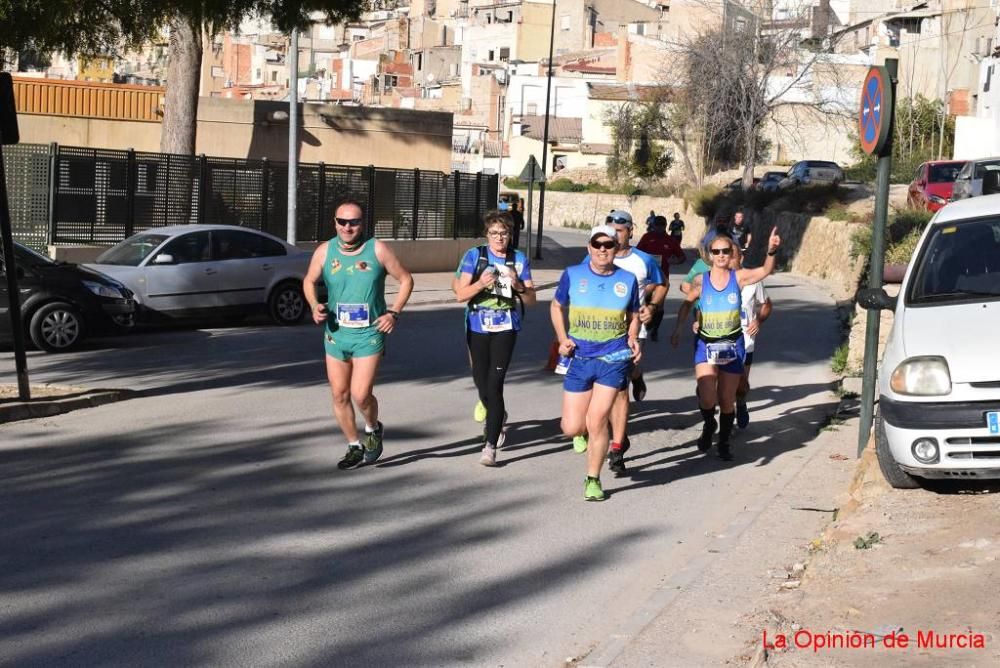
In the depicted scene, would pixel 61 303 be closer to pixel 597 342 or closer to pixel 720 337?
pixel 720 337

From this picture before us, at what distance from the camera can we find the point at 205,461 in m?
10.2

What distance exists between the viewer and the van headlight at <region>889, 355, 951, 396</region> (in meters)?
7.83

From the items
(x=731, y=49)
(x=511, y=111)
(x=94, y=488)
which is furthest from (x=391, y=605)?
(x=511, y=111)

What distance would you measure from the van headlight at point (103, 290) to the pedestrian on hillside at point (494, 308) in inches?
346

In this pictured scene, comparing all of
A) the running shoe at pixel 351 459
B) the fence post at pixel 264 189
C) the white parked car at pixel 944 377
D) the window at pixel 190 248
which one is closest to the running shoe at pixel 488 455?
the running shoe at pixel 351 459

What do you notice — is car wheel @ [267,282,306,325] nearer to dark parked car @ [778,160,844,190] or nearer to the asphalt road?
the asphalt road

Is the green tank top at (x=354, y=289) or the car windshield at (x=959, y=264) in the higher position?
the car windshield at (x=959, y=264)

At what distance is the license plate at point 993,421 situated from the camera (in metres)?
7.62

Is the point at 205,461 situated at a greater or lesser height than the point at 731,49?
lesser

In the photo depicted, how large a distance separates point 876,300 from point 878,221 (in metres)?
1.22

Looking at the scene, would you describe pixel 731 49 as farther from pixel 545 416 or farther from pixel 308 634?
pixel 308 634

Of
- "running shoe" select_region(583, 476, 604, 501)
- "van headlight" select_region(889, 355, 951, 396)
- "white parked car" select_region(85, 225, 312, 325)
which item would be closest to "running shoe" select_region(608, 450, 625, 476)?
"running shoe" select_region(583, 476, 604, 501)

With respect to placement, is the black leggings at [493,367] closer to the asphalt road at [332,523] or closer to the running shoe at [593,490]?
the asphalt road at [332,523]

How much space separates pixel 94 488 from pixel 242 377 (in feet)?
19.5
